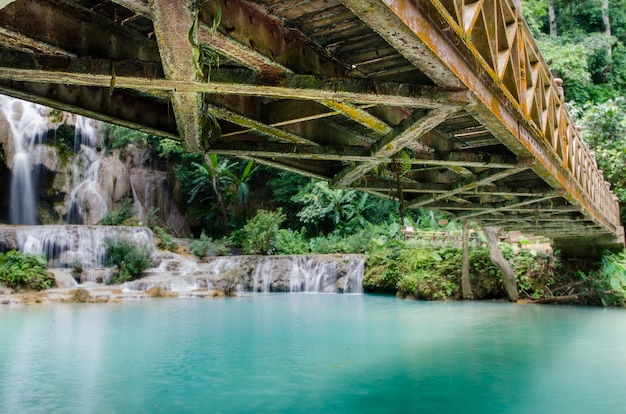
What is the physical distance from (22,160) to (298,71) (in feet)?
84.1

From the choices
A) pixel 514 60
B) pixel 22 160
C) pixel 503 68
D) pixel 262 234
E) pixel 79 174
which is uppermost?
pixel 22 160

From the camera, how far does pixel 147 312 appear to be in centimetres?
1277

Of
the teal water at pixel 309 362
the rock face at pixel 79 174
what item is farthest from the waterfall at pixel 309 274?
the rock face at pixel 79 174

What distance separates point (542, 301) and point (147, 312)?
11457 millimetres

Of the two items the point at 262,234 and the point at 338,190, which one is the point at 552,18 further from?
the point at 262,234

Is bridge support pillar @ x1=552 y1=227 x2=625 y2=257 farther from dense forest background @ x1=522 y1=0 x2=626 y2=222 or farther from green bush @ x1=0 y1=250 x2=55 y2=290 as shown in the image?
green bush @ x1=0 y1=250 x2=55 y2=290

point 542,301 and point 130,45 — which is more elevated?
point 130,45

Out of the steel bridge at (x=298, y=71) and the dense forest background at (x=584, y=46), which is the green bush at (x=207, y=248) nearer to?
the dense forest background at (x=584, y=46)

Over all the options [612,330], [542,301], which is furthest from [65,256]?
[612,330]

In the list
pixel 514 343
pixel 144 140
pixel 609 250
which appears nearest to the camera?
pixel 514 343

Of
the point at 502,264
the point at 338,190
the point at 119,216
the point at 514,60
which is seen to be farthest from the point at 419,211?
the point at 514,60

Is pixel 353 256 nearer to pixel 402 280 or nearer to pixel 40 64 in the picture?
pixel 402 280

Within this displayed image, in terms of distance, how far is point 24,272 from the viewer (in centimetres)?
1673

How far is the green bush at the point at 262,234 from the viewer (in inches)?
914
